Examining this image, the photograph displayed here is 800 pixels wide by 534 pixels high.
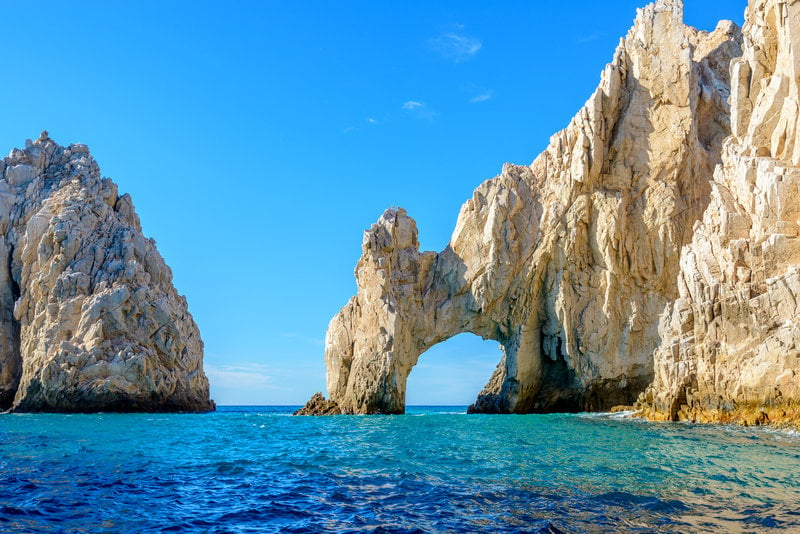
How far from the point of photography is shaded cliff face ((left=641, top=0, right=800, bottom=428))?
90.9 ft

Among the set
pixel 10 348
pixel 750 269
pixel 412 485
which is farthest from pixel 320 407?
pixel 412 485

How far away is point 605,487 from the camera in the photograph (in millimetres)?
13578

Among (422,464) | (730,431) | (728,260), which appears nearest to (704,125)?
(728,260)

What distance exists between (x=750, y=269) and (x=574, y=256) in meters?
20.3

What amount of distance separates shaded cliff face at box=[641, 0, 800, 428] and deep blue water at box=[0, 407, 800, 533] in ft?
15.3

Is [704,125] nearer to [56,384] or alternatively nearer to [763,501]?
A: [763,501]

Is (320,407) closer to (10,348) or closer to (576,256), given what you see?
(576,256)

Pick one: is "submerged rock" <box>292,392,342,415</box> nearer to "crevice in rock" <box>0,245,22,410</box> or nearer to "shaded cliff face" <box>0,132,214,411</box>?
"shaded cliff face" <box>0,132,214,411</box>

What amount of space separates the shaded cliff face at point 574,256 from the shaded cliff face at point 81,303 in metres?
16.1

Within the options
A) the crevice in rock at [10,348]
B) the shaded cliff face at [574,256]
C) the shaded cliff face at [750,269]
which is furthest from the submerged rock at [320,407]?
the crevice in rock at [10,348]

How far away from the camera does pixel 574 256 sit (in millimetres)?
50562

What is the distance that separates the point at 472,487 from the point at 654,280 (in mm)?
38953

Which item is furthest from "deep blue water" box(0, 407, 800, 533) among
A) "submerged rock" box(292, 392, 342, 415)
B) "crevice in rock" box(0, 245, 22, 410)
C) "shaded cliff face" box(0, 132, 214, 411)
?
"crevice in rock" box(0, 245, 22, 410)

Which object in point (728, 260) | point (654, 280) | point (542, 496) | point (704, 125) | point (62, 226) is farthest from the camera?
point (62, 226)
